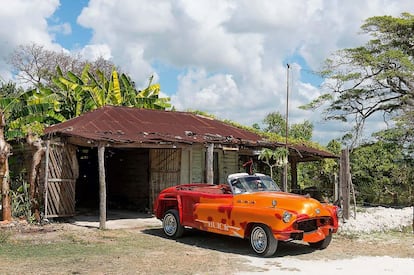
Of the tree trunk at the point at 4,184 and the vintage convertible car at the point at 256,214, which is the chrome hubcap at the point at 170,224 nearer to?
the vintage convertible car at the point at 256,214

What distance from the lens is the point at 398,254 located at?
9.99 m

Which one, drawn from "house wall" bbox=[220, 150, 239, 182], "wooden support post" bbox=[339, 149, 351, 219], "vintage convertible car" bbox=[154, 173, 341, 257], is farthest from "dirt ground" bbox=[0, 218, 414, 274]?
"house wall" bbox=[220, 150, 239, 182]

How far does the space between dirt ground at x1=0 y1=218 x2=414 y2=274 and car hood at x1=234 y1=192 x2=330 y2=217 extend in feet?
2.94

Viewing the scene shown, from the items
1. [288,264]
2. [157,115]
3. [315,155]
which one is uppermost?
[157,115]

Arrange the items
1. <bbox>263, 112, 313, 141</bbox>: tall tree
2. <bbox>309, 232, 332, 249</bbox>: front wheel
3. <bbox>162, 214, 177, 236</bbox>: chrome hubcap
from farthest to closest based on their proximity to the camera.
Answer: <bbox>263, 112, 313, 141</bbox>: tall tree, <bbox>162, 214, 177, 236</bbox>: chrome hubcap, <bbox>309, 232, 332, 249</bbox>: front wheel

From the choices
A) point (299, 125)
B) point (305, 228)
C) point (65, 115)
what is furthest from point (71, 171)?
point (299, 125)

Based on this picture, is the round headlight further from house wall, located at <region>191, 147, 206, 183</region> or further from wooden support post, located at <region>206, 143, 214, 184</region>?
house wall, located at <region>191, 147, 206, 183</region>

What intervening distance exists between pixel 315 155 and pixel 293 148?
1.36m

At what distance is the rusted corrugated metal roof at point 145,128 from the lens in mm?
14555

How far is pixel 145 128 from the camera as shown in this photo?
55.0 feet

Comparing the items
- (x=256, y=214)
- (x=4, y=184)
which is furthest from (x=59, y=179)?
(x=256, y=214)

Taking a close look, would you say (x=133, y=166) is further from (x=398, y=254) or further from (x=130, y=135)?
(x=398, y=254)

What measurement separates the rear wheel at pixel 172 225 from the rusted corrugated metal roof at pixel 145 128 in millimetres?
2820

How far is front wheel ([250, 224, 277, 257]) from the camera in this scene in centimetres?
948
